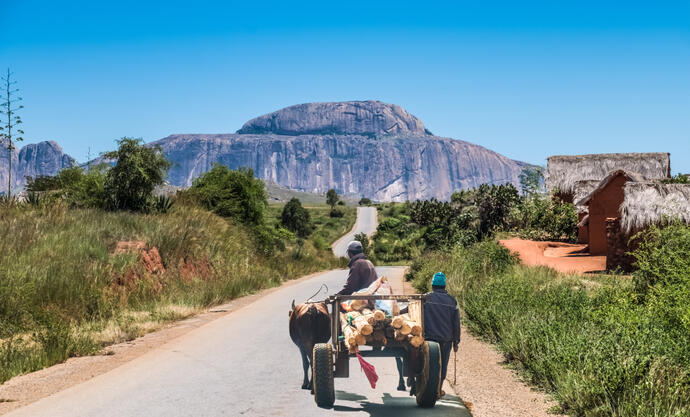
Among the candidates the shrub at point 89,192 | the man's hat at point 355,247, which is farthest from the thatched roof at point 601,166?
A: the man's hat at point 355,247

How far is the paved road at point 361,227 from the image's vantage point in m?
93.0

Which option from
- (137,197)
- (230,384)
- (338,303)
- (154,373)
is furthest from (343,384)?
(137,197)

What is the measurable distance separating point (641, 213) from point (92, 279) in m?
17.3

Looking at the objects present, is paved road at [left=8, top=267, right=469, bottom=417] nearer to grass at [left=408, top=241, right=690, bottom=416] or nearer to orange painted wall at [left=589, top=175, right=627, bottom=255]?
grass at [left=408, top=241, right=690, bottom=416]

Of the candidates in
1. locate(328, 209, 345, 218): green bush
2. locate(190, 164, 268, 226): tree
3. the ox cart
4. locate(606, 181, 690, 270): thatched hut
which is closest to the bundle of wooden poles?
the ox cart

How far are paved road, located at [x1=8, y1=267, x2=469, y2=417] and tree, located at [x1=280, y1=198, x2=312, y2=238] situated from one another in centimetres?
8189

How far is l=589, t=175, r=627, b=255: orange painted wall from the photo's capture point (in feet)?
92.8

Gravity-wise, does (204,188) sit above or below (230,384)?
above

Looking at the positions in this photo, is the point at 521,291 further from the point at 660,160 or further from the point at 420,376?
the point at 660,160

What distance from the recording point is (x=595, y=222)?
28.6 metres

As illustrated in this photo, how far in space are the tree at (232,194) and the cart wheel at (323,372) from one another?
95.2 feet

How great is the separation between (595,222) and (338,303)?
76.5ft

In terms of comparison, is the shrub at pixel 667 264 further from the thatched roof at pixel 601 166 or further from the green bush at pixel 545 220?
the thatched roof at pixel 601 166

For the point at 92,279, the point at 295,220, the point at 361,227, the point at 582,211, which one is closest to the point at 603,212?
the point at 582,211
